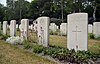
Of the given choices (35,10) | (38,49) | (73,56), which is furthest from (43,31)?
(35,10)

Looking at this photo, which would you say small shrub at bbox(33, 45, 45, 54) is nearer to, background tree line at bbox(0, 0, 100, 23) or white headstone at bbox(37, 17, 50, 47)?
white headstone at bbox(37, 17, 50, 47)

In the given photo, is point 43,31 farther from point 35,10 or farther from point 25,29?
point 35,10

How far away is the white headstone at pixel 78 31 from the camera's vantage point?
8.04 m

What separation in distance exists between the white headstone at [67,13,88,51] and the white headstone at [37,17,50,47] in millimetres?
1766

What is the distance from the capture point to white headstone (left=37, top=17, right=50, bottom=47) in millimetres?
10180

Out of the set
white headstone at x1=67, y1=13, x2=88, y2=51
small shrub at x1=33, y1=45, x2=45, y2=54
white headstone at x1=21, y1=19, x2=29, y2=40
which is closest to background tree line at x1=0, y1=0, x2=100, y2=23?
white headstone at x1=21, y1=19, x2=29, y2=40

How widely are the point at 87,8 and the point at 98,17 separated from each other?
13.7 ft

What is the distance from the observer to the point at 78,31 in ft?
27.0

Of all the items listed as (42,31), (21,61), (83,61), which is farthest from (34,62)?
(42,31)

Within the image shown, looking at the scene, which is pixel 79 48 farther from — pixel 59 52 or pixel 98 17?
pixel 98 17

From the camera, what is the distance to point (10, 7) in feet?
197

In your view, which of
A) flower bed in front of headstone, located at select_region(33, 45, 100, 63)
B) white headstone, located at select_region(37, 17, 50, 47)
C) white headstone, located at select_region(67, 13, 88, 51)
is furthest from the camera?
white headstone, located at select_region(37, 17, 50, 47)

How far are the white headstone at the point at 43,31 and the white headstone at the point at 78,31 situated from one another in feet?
5.79

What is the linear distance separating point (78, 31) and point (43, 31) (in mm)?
2519
